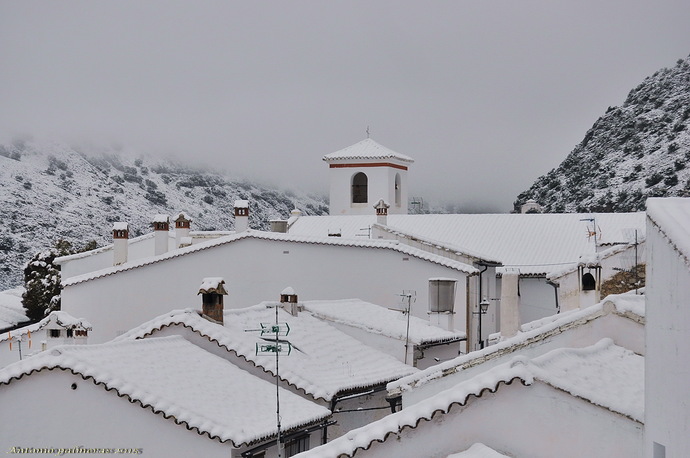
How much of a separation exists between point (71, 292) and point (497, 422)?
21.4m

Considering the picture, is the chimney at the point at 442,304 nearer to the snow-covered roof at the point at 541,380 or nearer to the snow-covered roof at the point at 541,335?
the snow-covered roof at the point at 541,335

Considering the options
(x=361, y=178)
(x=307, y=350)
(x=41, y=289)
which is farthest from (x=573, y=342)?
(x=361, y=178)

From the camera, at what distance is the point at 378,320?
949 inches

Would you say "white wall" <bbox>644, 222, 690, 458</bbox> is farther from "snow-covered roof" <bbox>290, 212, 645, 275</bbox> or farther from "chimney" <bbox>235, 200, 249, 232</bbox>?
"snow-covered roof" <bbox>290, 212, 645, 275</bbox>

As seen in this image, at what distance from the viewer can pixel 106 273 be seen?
28531mm

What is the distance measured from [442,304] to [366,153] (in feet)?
93.6

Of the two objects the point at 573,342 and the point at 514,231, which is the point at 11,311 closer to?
the point at 514,231

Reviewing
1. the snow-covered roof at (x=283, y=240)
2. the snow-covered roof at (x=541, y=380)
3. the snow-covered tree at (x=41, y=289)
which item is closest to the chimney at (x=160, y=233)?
the snow-covered roof at (x=283, y=240)

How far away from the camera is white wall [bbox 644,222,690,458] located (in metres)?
6.30

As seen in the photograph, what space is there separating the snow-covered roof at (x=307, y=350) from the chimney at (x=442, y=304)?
148 inches

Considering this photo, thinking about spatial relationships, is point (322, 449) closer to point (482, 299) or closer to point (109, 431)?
point (109, 431)

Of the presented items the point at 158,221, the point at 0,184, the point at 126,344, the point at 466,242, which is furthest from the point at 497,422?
the point at 0,184

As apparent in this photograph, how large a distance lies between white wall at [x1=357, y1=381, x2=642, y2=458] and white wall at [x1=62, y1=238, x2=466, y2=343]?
18.9m

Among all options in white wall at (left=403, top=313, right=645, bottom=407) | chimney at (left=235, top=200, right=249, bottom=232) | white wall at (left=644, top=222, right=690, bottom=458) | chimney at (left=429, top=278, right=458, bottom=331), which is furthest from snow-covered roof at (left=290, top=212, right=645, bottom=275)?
white wall at (left=644, top=222, right=690, bottom=458)
